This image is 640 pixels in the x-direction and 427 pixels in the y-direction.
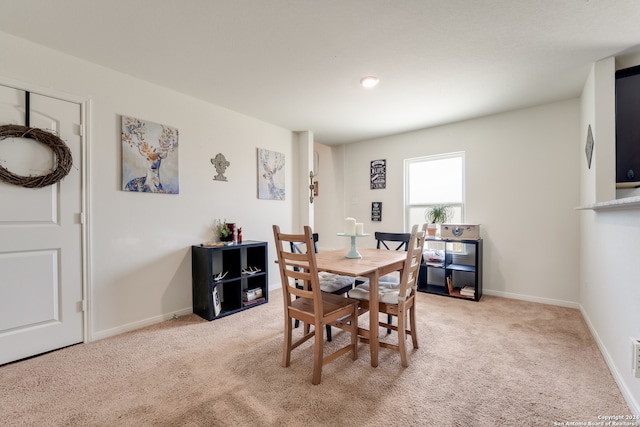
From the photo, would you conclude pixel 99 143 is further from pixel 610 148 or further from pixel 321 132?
pixel 610 148

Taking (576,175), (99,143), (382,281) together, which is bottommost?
(382,281)

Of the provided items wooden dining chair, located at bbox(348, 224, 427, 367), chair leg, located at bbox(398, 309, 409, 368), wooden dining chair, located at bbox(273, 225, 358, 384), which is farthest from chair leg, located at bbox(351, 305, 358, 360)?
chair leg, located at bbox(398, 309, 409, 368)

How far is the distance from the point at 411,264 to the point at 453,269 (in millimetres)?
1997

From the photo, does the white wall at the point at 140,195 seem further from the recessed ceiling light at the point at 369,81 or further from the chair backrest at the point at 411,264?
the chair backrest at the point at 411,264

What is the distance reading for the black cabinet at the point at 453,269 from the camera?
354cm

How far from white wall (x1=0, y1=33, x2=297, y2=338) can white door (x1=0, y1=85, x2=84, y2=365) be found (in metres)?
0.11

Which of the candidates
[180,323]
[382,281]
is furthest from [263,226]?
[382,281]

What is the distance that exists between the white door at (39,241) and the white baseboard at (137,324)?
15 centimetres

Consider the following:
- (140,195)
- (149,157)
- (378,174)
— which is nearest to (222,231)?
(140,195)

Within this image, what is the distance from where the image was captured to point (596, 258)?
7.77 ft

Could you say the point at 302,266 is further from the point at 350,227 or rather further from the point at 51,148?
the point at 51,148

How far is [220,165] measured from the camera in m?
3.40

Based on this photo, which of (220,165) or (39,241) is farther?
(220,165)

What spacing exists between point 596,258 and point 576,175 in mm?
1304
